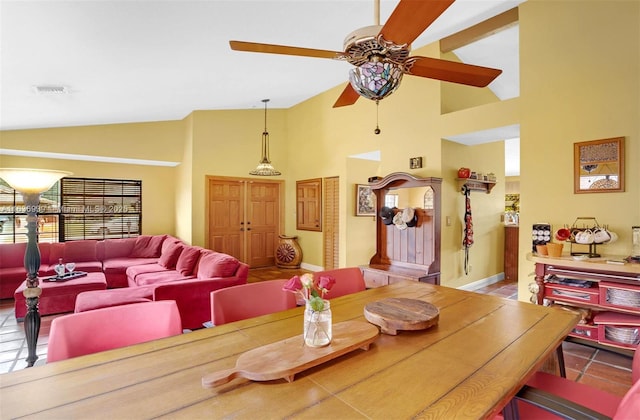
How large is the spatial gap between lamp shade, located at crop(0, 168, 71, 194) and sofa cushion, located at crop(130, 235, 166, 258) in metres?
3.74

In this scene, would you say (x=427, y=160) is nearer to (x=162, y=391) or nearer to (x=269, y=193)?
(x=269, y=193)

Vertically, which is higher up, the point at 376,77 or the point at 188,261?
the point at 376,77

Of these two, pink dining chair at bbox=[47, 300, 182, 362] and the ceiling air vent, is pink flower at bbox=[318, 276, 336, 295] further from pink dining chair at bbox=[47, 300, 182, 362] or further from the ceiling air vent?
the ceiling air vent

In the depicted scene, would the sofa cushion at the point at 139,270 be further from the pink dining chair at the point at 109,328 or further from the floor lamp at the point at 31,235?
the pink dining chair at the point at 109,328

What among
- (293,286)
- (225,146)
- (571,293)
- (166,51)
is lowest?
(571,293)

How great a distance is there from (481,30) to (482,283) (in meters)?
3.68

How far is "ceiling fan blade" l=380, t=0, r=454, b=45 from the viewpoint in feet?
4.19

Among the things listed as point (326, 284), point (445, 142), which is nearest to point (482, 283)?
point (445, 142)

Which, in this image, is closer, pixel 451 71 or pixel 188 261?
pixel 451 71

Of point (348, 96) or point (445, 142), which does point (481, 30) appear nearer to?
point (445, 142)

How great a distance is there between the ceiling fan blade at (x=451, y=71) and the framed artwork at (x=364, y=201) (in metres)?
3.95

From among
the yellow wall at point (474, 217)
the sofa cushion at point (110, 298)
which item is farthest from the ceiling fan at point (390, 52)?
the sofa cushion at point (110, 298)

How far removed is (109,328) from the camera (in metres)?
1.37

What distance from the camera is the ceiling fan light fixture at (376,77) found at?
1.59 meters
